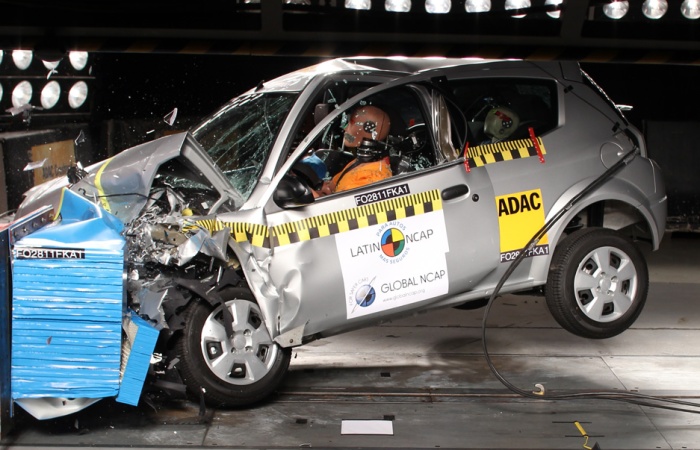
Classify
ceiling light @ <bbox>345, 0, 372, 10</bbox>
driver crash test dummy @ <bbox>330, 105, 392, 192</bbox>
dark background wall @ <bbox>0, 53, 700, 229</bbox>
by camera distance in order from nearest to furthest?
1. driver crash test dummy @ <bbox>330, 105, 392, 192</bbox>
2. ceiling light @ <bbox>345, 0, 372, 10</bbox>
3. dark background wall @ <bbox>0, 53, 700, 229</bbox>

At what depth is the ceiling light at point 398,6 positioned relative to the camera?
8875mm

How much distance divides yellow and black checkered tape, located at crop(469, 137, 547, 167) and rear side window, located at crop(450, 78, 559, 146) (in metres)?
0.16

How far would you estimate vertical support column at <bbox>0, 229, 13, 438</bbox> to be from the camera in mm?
5160

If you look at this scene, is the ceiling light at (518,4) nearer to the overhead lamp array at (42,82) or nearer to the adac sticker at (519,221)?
the adac sticker at (519,221)

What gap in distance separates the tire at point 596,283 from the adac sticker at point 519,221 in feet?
0.80

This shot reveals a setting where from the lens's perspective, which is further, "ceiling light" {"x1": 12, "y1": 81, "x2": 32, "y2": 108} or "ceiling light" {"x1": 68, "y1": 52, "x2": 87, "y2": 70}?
"ceiling light" {"x1": 68, "y1": 52, "x2": 87, "y2": 70}

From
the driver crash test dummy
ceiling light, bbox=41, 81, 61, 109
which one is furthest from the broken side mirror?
ceiling light, bbox=41, 81, 61, 109

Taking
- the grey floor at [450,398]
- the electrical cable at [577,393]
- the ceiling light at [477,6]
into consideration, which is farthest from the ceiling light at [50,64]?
the electrical cable at [577,393]

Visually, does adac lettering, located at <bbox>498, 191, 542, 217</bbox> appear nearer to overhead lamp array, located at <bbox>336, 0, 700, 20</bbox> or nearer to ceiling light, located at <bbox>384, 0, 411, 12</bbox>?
overhead lamp array, located at <bbox>336, 0, 700, 20</bbox>

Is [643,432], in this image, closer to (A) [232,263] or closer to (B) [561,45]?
(A) [232,263]

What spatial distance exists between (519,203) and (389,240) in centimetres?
102

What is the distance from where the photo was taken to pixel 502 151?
6.46m

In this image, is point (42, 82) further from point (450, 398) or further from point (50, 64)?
point (450, 398)

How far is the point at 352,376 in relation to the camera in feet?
22.0
